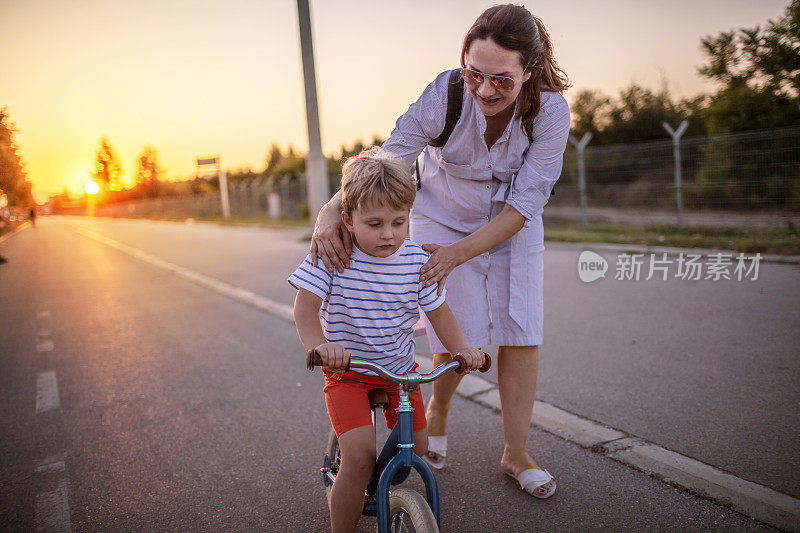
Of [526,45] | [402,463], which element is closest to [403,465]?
[402,463]

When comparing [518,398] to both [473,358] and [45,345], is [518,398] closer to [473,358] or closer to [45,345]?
[473,358]

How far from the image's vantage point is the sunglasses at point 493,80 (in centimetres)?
241

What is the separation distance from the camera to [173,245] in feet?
59.5

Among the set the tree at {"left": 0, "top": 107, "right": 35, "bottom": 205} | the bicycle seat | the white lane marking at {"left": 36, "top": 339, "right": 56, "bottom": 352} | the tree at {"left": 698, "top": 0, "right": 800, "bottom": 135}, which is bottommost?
the white lane marking at {"left": 36, "top": 339, "right": 56, "bottom": 352}

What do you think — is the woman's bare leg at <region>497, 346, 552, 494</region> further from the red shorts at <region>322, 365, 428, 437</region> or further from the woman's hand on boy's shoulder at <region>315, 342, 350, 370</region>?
the woman's hand on boy's shoulder at <region>315, 342, 350, 370</region>

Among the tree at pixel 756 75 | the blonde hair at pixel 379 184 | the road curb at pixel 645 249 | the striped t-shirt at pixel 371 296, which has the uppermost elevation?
the tree at pixel 756 75

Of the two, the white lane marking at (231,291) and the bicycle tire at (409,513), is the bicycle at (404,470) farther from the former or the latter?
the white lane marking at (231,291)

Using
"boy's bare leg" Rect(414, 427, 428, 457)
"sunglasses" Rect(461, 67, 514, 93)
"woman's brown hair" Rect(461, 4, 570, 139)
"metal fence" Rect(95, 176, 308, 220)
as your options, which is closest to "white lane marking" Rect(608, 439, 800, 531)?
"boy's bare leg" Rect(414, 427, 428, 457)

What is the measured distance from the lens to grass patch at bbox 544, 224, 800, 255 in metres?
8.53

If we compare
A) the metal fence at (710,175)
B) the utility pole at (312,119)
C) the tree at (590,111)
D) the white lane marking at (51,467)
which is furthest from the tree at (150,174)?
the white lane marking at (51,467)

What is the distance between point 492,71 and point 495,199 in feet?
2.02

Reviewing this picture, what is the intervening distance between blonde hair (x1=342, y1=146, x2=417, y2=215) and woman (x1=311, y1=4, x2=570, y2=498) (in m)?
0.20

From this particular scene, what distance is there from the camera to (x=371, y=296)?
2.31 meters

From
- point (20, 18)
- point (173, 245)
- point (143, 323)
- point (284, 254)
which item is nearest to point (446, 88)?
point (20, 18)
